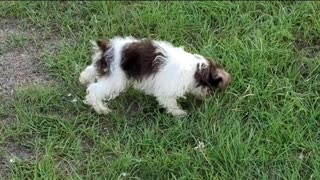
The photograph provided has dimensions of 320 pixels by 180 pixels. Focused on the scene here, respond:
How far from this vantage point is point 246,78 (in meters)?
4.76

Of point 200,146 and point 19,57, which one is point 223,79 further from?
point 19,57

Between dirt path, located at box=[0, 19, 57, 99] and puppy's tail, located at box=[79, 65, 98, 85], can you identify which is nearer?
puppy's tail, located at box=[79, 65, 98, 85]

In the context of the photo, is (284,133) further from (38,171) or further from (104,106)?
(38,171)

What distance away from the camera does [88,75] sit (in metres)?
4.67

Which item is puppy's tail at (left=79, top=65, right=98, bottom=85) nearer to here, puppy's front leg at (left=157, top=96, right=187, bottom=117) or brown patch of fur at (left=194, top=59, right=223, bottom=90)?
puppy's front leg at (left=157, top=96, right=187, bottom=117)

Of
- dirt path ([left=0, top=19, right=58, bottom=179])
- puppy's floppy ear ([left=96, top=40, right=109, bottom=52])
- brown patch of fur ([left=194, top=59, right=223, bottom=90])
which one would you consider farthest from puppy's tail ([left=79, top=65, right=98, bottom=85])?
brown patch of fur ([left=194, top=59, right=223, bottom=90])

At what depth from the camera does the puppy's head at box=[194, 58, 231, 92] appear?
432cm

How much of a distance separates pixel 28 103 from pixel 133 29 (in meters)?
1.29

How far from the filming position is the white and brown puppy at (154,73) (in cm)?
429

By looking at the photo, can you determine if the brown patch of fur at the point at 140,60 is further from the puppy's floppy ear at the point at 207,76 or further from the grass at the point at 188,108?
the grass at the point at 188,108

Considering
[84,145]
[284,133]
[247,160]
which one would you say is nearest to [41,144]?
[84,145]

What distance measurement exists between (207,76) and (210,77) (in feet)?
0.10

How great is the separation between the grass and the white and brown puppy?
0.15 m

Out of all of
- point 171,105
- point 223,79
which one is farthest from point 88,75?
point 223,79
